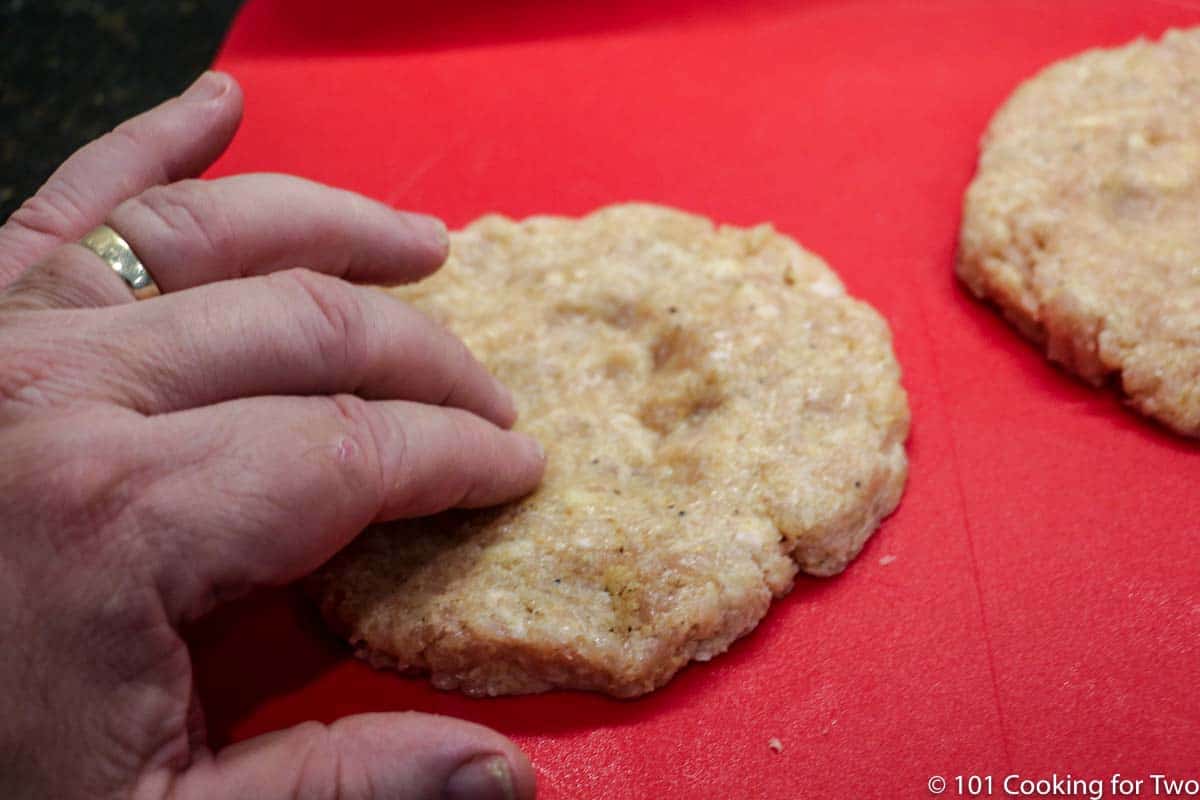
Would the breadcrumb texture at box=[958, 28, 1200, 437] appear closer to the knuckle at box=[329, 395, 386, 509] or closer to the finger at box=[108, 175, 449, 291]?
the finger at box=[108, 175, 449, 291]

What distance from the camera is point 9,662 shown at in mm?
1070

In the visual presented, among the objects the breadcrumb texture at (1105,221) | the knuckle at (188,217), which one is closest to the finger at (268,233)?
the knuckle at (188,217)

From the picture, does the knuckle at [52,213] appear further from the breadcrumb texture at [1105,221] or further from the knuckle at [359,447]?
the breadcrumb texture at [1105,221]

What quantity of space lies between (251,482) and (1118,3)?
248cm

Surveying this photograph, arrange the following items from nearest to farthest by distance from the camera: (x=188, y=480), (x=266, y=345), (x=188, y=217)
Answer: (x=188, y=480) < (x=266, y=345) < (x=188, y=217)

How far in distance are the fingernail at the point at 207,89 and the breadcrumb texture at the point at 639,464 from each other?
453 millimetres

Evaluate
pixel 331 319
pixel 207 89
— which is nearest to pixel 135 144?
pixel 207 89

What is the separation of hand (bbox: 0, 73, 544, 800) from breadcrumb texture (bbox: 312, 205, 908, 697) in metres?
0.18

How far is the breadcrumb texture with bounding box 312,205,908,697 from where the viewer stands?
1478mm

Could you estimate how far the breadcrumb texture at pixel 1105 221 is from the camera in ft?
5.82

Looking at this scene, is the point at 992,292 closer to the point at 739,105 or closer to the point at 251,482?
the point at 739,105

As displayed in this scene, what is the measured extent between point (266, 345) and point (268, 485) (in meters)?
0.18

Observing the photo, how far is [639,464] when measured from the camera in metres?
1.66

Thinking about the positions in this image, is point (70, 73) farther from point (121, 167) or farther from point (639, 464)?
point (639, 464)
